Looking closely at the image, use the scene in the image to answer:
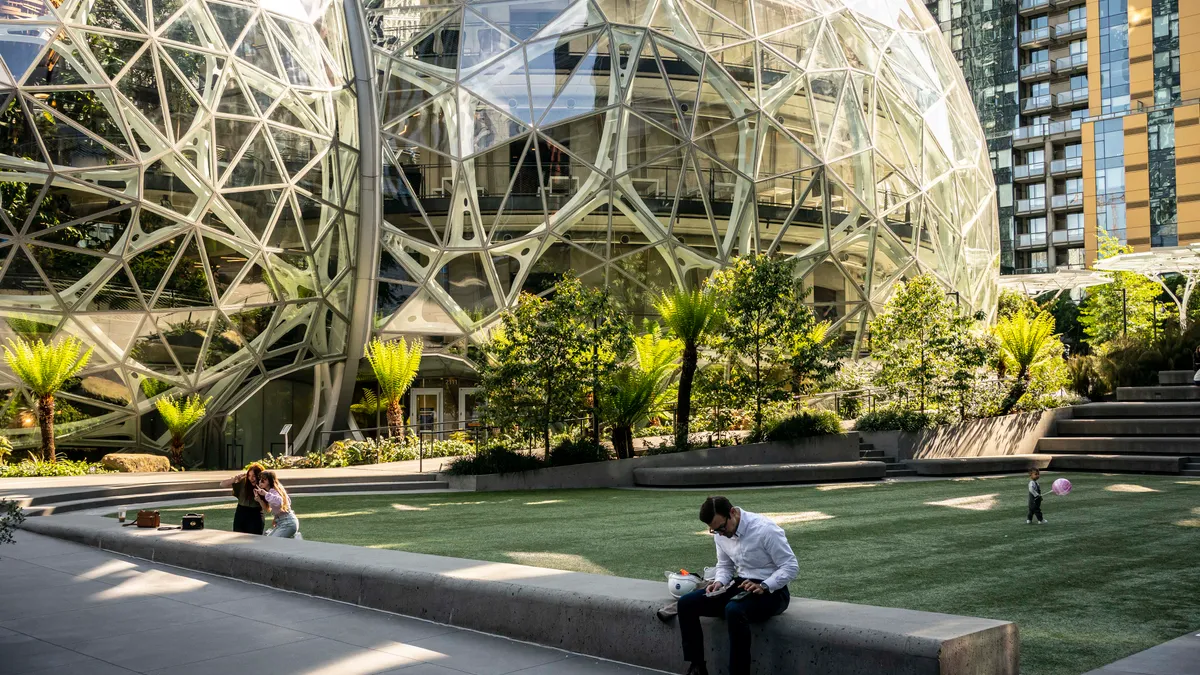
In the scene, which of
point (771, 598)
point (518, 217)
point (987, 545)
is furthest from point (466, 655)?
point (518, 217)

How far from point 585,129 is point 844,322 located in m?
8.50

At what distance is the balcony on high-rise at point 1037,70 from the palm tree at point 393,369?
215 feet

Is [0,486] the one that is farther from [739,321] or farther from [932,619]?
[932,619]

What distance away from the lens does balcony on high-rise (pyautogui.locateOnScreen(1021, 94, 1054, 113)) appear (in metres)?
76.4

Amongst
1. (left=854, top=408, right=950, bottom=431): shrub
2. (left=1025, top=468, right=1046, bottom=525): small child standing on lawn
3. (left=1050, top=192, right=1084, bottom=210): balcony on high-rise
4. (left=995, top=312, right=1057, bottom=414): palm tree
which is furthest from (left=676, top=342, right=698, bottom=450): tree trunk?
(left=1050, top=192, right=1084, bottom=210): balcony on high-rise

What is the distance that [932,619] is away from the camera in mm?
5762

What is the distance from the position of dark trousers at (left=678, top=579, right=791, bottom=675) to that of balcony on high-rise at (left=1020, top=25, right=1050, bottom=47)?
80.0 meters

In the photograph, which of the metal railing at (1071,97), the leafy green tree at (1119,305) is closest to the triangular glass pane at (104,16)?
the leafy green tree at (1119,305)

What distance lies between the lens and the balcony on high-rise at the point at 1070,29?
75.2 metres

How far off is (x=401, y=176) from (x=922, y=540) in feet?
58.6

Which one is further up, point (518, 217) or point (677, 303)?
point (518, 217)

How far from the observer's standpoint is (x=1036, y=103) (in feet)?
252

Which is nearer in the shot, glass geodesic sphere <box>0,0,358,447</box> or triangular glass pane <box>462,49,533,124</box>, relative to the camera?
glass geodesic sphere <box>0,0,358,447</box>

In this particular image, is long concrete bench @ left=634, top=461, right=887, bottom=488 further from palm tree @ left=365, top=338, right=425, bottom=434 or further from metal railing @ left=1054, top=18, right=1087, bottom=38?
metal railing @ left=1054, top=18, right=1087, bottom=38
